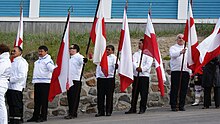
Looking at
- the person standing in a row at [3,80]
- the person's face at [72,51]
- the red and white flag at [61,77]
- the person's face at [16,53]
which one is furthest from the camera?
the person's face at [72,51]

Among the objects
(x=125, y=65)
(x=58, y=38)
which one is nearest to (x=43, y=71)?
(x=125, y=65)

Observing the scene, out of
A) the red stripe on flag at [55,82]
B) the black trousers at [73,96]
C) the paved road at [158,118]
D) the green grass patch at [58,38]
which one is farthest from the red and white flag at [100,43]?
the green grass patch at [58,38]

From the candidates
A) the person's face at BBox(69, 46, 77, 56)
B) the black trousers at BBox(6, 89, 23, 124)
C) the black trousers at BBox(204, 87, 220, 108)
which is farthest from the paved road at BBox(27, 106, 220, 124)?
the person's face at BBox(69, 46, 77, 56)

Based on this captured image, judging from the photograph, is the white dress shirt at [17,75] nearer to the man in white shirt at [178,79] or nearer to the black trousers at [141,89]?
the black trousers at [141,89]

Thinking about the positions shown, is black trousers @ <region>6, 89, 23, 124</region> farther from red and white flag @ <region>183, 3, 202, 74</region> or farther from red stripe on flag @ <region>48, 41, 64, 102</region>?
red and white flag @ <region>183, 3, 202, 74</region>

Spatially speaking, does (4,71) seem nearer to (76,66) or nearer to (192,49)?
(76,66)

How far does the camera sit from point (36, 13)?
67.1 feet

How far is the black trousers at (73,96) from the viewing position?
1304 cm

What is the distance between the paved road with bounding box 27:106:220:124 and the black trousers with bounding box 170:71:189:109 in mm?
241

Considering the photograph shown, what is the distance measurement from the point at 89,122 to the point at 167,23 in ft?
28.2

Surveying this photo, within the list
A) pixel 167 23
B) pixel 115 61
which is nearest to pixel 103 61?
pixel 115 61

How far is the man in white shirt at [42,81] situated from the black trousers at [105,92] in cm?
122

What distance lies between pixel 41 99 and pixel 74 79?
2.81ft

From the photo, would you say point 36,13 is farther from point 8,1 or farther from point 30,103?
point 30,103
